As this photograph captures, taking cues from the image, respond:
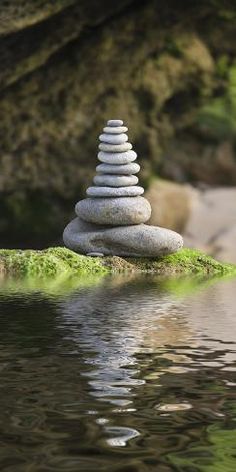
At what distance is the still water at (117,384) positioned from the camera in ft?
19.1

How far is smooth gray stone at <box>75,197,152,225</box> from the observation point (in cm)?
1764

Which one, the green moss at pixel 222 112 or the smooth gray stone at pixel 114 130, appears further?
the green moss at pixel 222 112

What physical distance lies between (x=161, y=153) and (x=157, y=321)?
17.1m

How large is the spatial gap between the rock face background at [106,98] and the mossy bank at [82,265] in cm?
559

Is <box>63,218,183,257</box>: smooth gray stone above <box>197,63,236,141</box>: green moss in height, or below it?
below

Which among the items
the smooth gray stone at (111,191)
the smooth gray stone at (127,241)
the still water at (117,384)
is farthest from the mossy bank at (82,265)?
the still water at (117,384)

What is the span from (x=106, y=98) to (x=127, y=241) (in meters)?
9.21

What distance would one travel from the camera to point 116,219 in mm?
17656

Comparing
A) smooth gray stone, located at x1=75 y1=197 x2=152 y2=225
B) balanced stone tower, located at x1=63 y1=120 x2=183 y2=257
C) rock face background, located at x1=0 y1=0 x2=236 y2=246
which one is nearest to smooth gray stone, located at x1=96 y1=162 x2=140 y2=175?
balanced stone tower, located at x1=63 y1=120 x2=183 y2=257

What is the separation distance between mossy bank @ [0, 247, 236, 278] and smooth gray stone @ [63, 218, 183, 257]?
9.4 inches

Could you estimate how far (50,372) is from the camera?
26.9ft

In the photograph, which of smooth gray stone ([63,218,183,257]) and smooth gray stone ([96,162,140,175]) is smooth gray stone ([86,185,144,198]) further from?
smooth gray stone ([63,218,183,257])

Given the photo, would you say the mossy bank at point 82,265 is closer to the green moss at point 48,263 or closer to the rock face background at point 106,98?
the green moss at point 48,263

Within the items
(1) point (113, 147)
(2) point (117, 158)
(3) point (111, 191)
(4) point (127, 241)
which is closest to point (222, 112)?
(1) point (113, 147)
